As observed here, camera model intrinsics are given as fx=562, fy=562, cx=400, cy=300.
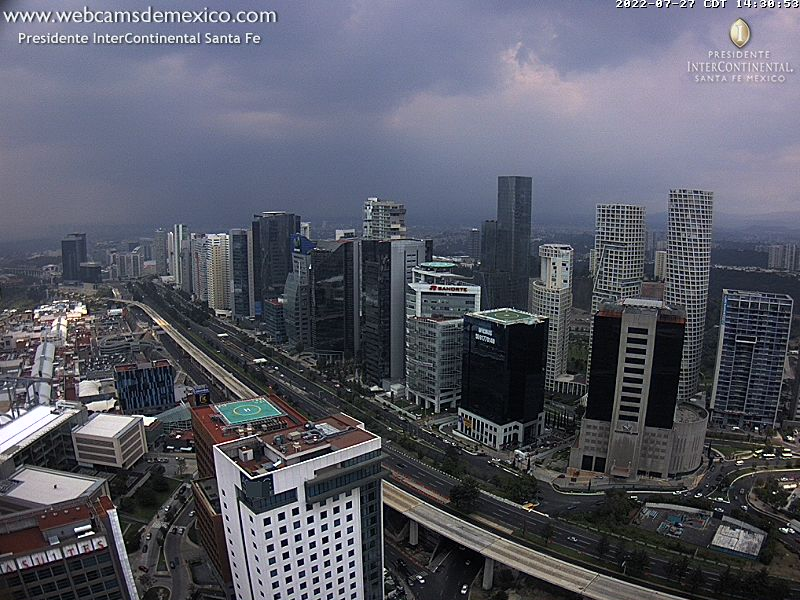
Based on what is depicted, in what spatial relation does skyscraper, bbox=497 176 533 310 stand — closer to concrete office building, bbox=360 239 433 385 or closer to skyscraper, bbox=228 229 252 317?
concrete office building, bbox=360 239 433 385

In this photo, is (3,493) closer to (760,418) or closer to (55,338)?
(55,338)

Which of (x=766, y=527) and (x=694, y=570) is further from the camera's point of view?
(x=766, y=527)

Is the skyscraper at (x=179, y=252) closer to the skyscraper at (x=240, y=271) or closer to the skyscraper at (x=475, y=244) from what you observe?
the skyscraper at (x=240, y=271)

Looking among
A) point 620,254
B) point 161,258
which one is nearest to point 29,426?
point 620,254

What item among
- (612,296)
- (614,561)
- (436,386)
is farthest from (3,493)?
(612,296)

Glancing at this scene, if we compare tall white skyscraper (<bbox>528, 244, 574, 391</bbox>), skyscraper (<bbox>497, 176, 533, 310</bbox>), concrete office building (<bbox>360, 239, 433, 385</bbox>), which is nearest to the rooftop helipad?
concrete office building (<bbox>360, 239, 433, 385</bbox>)

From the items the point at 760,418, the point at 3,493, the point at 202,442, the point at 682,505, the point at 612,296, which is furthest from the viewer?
the point at 612,296
